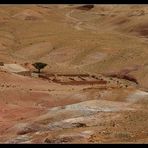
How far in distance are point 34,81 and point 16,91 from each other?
35.2 ft

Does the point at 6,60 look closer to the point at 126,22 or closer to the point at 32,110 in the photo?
the point at 32,110

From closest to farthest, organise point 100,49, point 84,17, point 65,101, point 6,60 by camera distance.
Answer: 1. point 65,101
2. point 6,60
3. point 100,49
4. point 84,17

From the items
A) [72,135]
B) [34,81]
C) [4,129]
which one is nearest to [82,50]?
[34,81]

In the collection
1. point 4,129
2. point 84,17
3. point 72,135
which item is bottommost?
point 84,17

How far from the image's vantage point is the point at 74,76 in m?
81.9

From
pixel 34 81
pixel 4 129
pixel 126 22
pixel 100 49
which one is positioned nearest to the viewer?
pixel 4 129

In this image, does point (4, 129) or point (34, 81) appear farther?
point (34, 81)

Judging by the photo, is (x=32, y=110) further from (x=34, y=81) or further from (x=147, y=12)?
(x=147, y=12)

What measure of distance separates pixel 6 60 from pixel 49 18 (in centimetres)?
6731

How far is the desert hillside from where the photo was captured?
3731 cm

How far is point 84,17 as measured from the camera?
17475 centimetres

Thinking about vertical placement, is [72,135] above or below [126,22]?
above

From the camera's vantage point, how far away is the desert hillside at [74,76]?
37.3 metres

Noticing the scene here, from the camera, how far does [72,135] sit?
108 ft
